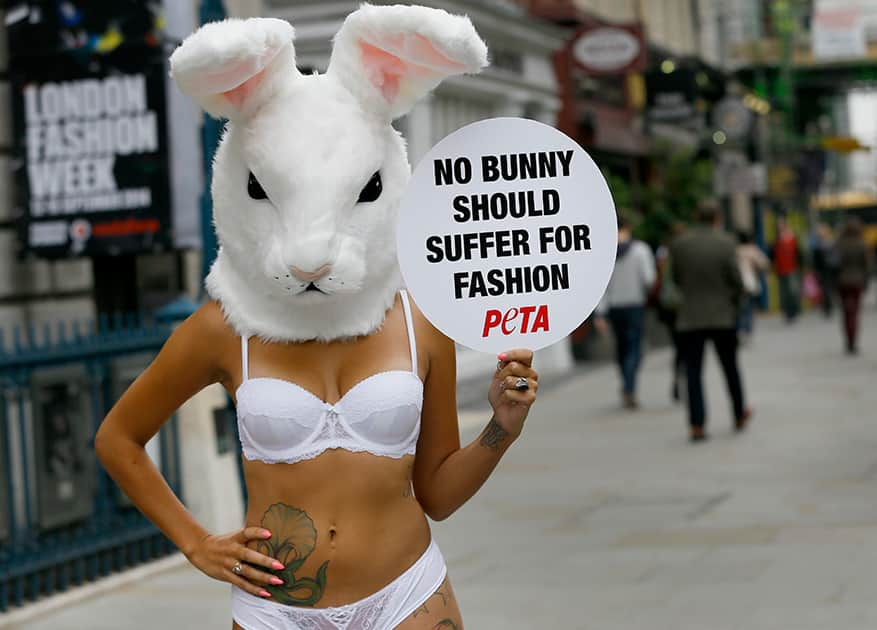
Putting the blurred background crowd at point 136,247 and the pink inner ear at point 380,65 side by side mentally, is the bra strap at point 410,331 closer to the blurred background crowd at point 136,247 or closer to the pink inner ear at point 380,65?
the pink inner ear at point 380,65

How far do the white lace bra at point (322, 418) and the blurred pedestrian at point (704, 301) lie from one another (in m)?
9.62

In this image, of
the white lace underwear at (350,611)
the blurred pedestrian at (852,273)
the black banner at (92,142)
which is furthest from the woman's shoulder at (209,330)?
the blurred pedestrian at (852,273)

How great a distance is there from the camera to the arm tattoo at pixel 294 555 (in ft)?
9.62

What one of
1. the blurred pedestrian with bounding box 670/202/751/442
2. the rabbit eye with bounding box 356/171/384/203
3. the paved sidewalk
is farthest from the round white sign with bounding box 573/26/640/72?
the rabbit eye with bounding box 356/171/384/203

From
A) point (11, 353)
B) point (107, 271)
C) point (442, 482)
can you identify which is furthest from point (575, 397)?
point (442, 482)

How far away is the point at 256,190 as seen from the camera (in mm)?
2947

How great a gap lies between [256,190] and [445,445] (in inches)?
25.7

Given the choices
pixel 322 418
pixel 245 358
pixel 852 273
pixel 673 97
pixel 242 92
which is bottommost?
pixel 852 273

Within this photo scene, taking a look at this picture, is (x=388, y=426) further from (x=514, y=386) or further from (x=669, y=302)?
(x=669, y=302)

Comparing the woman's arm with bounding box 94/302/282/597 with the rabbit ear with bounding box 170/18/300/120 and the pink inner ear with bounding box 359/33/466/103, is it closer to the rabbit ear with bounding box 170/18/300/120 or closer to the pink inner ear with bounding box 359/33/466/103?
the rabbit ear with bounding box 170/18/300/120

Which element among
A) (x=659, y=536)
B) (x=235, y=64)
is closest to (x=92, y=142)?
(x=659, y=536)

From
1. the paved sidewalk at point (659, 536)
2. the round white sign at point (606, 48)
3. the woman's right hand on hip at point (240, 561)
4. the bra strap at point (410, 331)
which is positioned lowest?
the paved sidewalk at point (659, 536)

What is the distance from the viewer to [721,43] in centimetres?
3431

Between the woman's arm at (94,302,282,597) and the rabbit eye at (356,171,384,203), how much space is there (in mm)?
379
